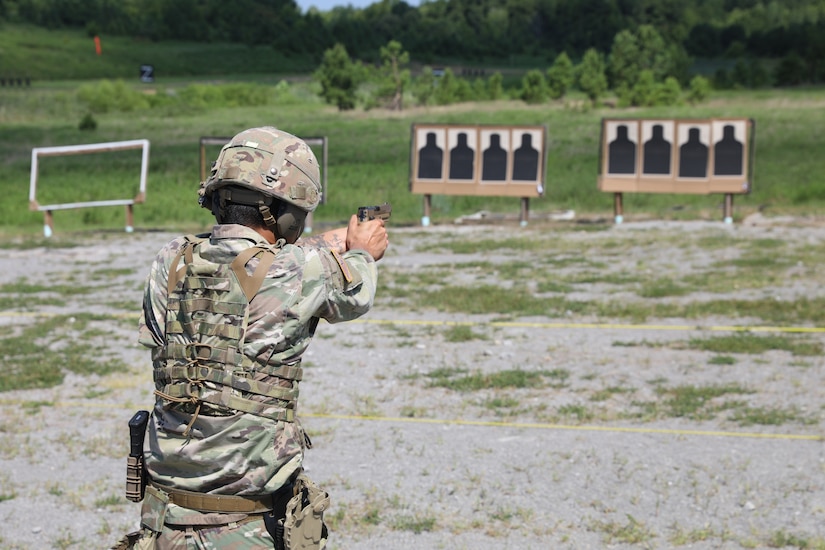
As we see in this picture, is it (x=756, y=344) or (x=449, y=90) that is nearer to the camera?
(x=756, y=344)

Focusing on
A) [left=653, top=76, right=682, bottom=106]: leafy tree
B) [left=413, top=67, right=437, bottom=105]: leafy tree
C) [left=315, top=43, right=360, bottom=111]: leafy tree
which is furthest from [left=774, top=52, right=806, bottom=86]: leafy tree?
[left=315, top=43, right=360, bottom=111]: leafy tree

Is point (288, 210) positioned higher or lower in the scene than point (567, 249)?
higher

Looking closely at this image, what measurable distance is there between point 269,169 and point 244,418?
0.74m

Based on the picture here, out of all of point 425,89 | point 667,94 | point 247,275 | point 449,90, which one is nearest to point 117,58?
point 449,90

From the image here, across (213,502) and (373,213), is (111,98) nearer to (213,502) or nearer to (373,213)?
(373,213)

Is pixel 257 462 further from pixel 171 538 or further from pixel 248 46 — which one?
pixel 248 46

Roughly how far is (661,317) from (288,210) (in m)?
8.11

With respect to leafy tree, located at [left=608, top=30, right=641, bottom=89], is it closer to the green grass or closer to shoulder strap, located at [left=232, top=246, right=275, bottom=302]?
the green grass

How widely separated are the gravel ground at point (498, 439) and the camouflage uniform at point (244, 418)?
2.32m

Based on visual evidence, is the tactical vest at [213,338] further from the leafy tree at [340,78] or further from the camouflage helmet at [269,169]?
the leafy tree at [340,78]

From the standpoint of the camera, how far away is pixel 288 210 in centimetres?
323

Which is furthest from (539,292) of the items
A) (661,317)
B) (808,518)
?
(808,518)

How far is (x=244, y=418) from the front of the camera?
3.13 m

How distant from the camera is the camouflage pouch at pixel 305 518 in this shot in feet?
10.2
